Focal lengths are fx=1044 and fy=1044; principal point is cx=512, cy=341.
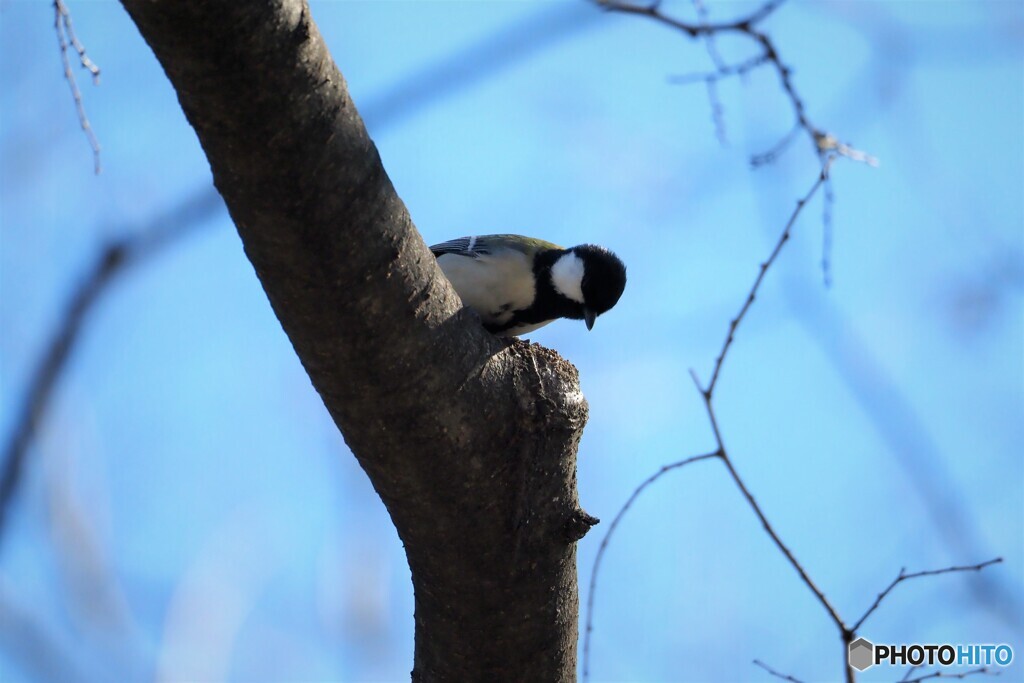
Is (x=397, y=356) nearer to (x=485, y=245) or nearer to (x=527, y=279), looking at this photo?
(x=527, y=279)

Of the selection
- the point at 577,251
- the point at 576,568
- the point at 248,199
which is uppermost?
the point at 577,251

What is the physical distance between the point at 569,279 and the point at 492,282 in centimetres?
41

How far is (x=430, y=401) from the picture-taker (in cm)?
242

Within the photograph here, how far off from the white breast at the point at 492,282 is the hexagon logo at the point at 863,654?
1908 millimetres

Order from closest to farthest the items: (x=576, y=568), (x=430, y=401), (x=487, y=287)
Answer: (x=430, y=401), (x=576, y=568), (x=487, y=287)

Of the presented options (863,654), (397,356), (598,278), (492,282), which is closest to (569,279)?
(598,278)

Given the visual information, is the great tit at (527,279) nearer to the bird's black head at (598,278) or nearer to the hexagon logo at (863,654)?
the bird's black head at (598,278)

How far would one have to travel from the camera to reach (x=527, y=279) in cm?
461

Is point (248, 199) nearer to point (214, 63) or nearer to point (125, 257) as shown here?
point (214, 63)

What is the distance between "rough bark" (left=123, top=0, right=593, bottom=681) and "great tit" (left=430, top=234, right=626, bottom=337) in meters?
1.59

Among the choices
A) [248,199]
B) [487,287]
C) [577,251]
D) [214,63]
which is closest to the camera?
[214,63]

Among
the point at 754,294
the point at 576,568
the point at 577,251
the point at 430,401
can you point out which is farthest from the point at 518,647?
the point at 577,251

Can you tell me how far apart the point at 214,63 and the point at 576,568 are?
5.28 feet

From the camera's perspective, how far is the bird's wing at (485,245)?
464 centimetres
